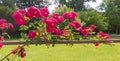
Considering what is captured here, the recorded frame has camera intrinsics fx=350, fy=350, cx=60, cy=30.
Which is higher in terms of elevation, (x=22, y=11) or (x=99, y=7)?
(x=22, y=11)

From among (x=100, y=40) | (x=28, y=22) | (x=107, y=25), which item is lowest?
(x=107, y=25)

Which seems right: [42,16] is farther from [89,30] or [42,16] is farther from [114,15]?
[114,15]

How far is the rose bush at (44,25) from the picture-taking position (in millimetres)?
4645

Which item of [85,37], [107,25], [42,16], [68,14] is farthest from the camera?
[107,25]

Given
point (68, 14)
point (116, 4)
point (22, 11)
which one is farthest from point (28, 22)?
point (116, 4)

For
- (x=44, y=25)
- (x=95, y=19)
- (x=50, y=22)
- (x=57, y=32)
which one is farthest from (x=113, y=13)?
(x=50, y=22)

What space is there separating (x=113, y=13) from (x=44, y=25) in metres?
67.0

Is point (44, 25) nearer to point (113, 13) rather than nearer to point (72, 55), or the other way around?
point (72, 55)

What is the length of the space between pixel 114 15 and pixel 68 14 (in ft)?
217

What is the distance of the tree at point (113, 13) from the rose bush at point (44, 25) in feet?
215

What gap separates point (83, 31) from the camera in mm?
5352

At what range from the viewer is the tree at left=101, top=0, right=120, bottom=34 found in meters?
70.2

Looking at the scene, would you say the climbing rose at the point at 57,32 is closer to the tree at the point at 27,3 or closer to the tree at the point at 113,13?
the tree at the point at 113,13

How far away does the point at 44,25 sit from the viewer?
187 inches
